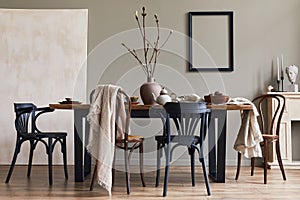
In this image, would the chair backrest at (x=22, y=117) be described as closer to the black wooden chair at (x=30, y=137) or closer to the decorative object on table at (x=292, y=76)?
the black wooden chair at (x=30, y=137)

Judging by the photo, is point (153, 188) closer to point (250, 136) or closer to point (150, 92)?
point (150, 92)

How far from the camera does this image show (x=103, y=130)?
11.9 feet

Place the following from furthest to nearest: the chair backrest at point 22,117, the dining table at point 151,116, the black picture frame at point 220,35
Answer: the black picture frame at point 220,35 < the chair backrest at point 22,117 < the dining table at point 151,116

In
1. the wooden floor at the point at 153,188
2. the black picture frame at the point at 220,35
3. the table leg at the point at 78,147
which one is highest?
the black picture frame at the point at 220,35

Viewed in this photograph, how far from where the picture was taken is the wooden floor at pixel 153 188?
3566 mm

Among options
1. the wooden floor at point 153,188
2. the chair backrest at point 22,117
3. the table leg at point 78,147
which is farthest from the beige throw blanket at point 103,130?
the chair backrest at point 22,117

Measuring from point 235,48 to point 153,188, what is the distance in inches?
96.5

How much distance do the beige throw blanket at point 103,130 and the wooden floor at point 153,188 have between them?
203 millimetres

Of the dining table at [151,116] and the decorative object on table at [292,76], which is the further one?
the decorative object on table at [292,76]

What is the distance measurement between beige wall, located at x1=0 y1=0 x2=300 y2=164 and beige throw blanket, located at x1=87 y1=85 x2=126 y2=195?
1.87 m

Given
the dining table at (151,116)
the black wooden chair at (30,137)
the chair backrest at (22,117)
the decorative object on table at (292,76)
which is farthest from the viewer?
the decorative object on table at (292,76)

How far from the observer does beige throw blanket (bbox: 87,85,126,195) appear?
363cm

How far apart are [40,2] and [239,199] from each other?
373 centimetres

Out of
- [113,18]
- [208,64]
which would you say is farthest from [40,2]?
[208,64]
